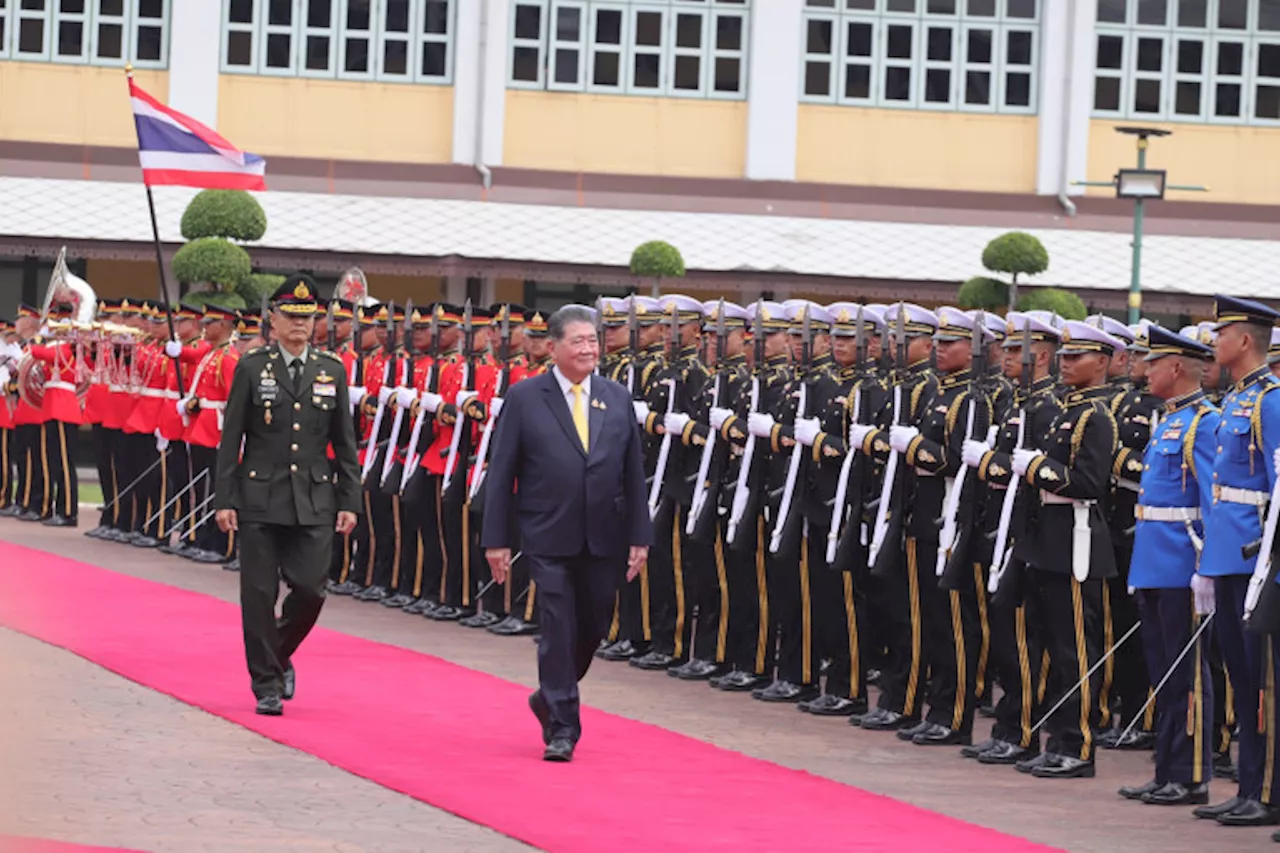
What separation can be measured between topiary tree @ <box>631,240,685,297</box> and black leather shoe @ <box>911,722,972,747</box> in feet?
66.2

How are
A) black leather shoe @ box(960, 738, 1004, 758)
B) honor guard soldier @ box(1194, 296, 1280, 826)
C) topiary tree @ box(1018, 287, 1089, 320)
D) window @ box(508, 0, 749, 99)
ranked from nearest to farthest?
honor guard soldier @ box(1194, 296, 1280, 826) < black leather shoe @ box(960, 738, 1004, 758) < topiary tree @ box(1018, 287, 1089, 320) < window @ box(508, 0, 749, 99)

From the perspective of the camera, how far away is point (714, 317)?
14.8 m

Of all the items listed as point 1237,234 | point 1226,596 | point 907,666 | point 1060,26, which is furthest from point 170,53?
point 1226,596

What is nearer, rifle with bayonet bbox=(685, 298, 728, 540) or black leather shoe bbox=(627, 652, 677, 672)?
rifle with bayonet bbox=(685, 298, 728, 540)

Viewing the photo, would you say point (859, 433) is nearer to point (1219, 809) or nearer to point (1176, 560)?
point (1176, 560)

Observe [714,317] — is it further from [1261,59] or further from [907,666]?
[1261,59]

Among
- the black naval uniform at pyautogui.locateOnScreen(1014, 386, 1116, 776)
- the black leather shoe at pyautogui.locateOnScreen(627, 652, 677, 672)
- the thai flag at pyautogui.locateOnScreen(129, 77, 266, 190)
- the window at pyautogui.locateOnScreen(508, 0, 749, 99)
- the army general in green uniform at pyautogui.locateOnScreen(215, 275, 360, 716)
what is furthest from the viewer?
the window at pyautogui.locateOnScreen(508, 0, 749, 99)

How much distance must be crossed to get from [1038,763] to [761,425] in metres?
2.97

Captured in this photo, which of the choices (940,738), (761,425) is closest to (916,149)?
(761,425)

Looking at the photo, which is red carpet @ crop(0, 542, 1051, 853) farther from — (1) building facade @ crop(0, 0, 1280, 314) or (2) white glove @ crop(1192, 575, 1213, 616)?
(1) building facade @ crop(0, 0, 1280, 314)

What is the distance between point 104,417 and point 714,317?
371 inches

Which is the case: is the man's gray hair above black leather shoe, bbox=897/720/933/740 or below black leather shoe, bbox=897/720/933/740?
above

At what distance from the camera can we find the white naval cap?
37.1ft

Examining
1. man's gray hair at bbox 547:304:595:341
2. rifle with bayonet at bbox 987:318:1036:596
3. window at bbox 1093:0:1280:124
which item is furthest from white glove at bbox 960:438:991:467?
window at bbox 1093:0:1280:124
